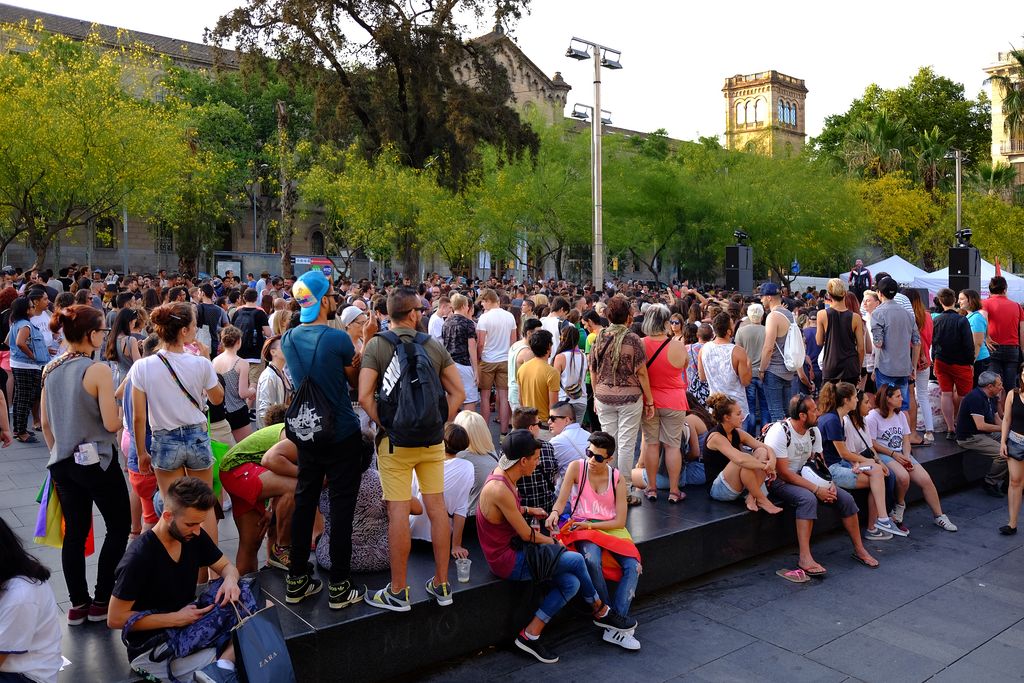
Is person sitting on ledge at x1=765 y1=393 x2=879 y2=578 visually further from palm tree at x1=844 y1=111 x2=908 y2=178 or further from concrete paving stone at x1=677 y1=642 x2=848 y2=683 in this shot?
palm tree at x1=844 y1=111 x2=908 y2=178

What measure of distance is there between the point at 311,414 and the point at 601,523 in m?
2.13

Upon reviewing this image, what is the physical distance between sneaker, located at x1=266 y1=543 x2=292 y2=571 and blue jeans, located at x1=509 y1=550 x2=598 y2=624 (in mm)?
1410

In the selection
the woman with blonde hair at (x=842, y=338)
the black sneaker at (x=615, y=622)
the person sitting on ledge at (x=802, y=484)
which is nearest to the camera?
the black sneaker at (x=615, y=622)

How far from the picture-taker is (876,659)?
518 cm

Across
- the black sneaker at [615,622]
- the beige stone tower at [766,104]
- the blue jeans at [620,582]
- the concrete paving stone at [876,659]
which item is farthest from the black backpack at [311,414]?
the beige stone tower at [766,104]

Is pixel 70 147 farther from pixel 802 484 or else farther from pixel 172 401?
pixel 802 484

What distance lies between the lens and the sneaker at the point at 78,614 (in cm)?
459

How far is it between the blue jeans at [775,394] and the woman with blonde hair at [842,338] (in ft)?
1.68

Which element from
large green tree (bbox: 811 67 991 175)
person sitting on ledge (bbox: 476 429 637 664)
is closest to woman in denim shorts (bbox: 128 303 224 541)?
person sitting on ledge (bbox: 476 429 637 664)

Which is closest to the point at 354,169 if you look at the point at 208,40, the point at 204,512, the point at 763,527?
the point at 208,40

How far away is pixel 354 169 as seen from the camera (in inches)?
1164

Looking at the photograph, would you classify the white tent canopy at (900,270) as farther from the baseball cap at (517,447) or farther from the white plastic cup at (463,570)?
the white plastic cup at (463,570)

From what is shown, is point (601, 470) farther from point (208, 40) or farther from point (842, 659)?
point (208, 40)

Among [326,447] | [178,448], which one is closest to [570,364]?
[326,447]
